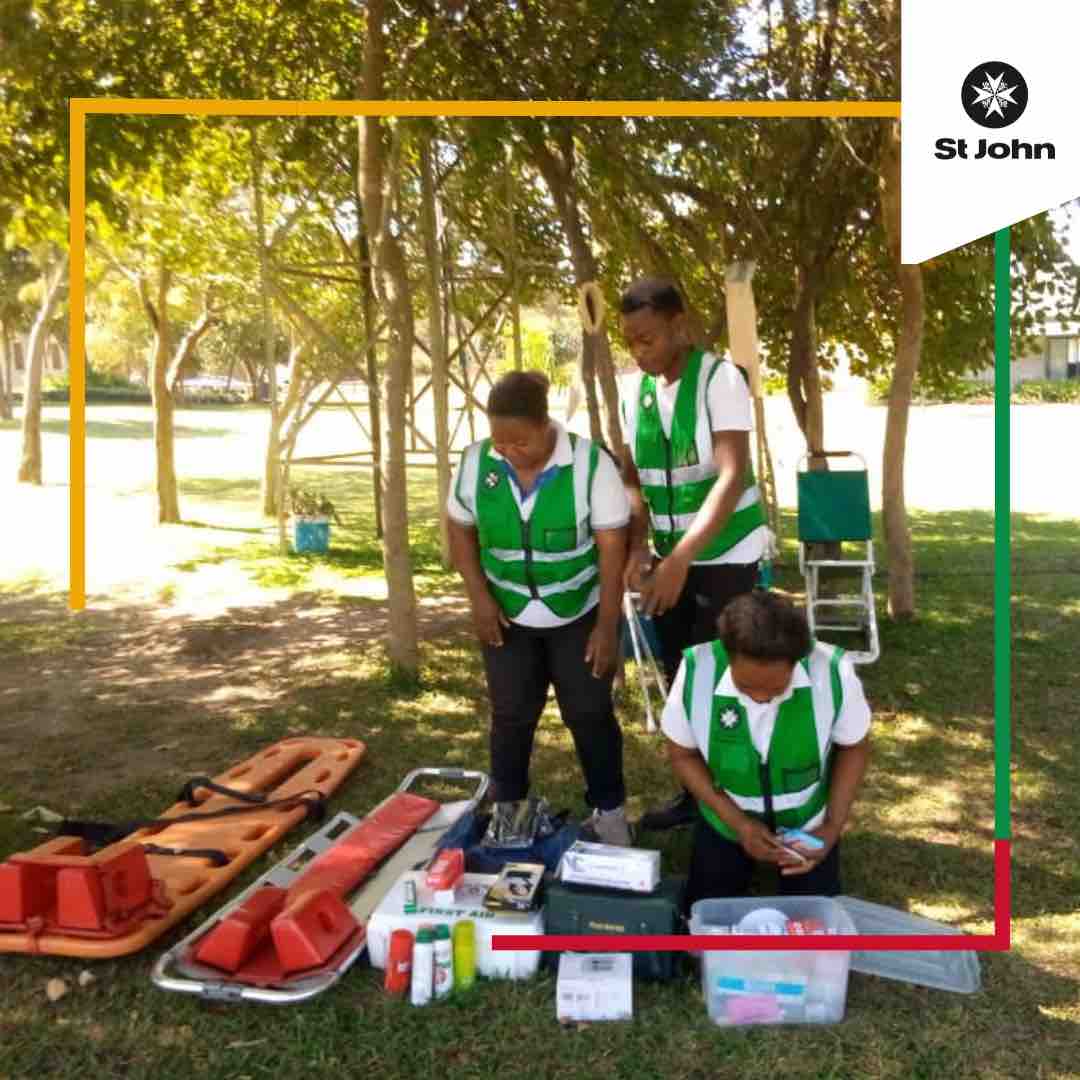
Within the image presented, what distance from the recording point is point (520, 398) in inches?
137

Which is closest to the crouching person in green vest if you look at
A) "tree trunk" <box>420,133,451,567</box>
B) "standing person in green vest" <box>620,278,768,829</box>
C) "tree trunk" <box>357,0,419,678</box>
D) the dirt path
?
"standing person in green vest" <box>620,278,768,829</box>

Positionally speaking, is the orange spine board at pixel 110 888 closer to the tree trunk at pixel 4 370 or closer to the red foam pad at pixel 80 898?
the red foam pad at pixel 80 898

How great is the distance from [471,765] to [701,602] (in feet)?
5.40

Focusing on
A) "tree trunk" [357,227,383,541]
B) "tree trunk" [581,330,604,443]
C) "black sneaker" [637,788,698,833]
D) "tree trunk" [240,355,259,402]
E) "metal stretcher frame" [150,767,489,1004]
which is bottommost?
"metal stretcher frame" [150,767,489,1004]

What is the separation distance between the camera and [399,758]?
16.9 feet

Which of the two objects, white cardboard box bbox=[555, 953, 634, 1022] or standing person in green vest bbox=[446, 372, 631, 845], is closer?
white cardboard box bbox=[555, 953, 634, 1022]

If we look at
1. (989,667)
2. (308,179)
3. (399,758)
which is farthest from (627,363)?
(399,758)

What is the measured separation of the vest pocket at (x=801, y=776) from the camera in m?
3.30

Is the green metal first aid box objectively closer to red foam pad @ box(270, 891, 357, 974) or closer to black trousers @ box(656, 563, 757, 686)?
red foam pad @ box(270, 891, 357, 974)

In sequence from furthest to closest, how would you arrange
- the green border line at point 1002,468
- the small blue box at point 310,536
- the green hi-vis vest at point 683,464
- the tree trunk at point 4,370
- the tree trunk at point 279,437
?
the tree trunk at point 4,370, the tree trunk at point 279,437, the small blue box at point 310,536, the green hi-vis vest at point 683,464, the green border line at point 1002,468

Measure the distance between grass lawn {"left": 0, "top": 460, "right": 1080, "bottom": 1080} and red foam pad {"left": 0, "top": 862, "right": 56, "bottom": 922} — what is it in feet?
0.42

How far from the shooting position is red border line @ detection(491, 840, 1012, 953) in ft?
9.64

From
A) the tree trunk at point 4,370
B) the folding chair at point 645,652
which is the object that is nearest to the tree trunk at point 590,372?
the folding chair at point 645,652

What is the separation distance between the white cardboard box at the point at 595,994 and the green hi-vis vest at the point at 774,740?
1.86 feet
